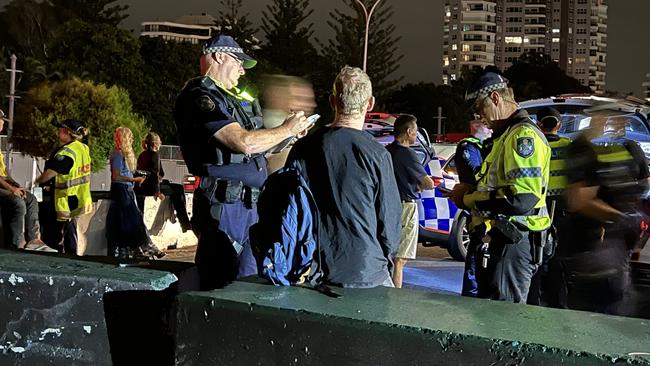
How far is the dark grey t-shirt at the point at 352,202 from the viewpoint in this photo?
287 cm

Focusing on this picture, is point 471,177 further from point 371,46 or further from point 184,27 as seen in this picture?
point 184,27

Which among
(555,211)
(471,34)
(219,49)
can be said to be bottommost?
(555,211)

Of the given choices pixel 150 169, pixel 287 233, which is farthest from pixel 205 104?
pixel 150 169

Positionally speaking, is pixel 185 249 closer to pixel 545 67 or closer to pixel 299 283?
pixel 299 283

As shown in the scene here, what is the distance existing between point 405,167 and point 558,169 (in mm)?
1699

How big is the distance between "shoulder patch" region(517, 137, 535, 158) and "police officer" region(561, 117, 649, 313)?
4.25 ft

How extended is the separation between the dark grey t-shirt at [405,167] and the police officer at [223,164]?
323 centimetres

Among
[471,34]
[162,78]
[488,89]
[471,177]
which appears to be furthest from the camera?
[471,34]

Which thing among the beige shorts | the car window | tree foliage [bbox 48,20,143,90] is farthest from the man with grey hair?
tree foliage [bbox 48,20,143,90]

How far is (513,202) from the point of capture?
3.94 m

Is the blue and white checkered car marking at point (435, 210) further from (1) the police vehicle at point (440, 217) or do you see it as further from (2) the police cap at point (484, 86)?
(2) the police cap at point (484, 86)

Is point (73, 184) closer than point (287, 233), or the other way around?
point (287, 233)

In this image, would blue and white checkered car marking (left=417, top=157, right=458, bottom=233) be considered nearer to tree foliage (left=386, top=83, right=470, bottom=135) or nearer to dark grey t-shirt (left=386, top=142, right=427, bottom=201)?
dark grey t-shirt (left=386, top=142, right=427, bottom=201)

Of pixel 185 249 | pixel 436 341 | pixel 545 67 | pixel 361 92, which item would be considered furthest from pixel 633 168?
pixel 545 67
